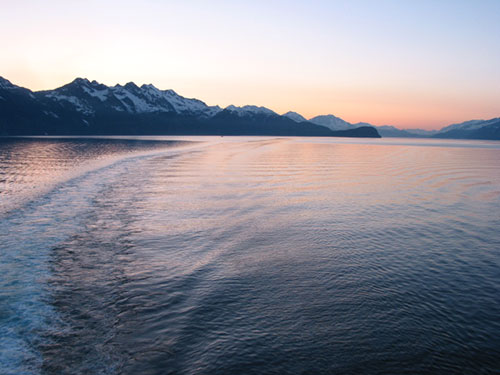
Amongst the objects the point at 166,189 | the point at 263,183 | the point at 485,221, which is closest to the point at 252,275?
the point at 485,221

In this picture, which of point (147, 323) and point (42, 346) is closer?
point (42, 346)

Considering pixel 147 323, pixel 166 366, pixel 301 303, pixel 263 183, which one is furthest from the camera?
pixel 263 183

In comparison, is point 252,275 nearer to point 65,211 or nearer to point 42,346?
point 42,346

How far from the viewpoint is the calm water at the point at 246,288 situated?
7.31 m

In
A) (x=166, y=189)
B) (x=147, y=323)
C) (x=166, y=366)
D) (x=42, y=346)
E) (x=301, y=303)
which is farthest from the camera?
(x=166, y=189)

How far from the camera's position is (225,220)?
1794 cm

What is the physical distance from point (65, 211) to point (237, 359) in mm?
16046

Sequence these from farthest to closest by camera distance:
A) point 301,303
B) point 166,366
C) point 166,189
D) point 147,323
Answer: point 166,189 < point 301,303 < point 147,323 < point 166,366

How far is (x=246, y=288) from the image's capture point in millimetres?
10359

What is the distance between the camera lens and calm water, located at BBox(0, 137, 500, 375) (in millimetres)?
7312

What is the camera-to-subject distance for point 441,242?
1498 centimetres

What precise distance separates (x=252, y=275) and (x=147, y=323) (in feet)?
13.0

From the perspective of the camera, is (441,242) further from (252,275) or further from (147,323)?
(147,323)

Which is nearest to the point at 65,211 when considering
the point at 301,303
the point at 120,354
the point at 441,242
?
the point at 120,354
